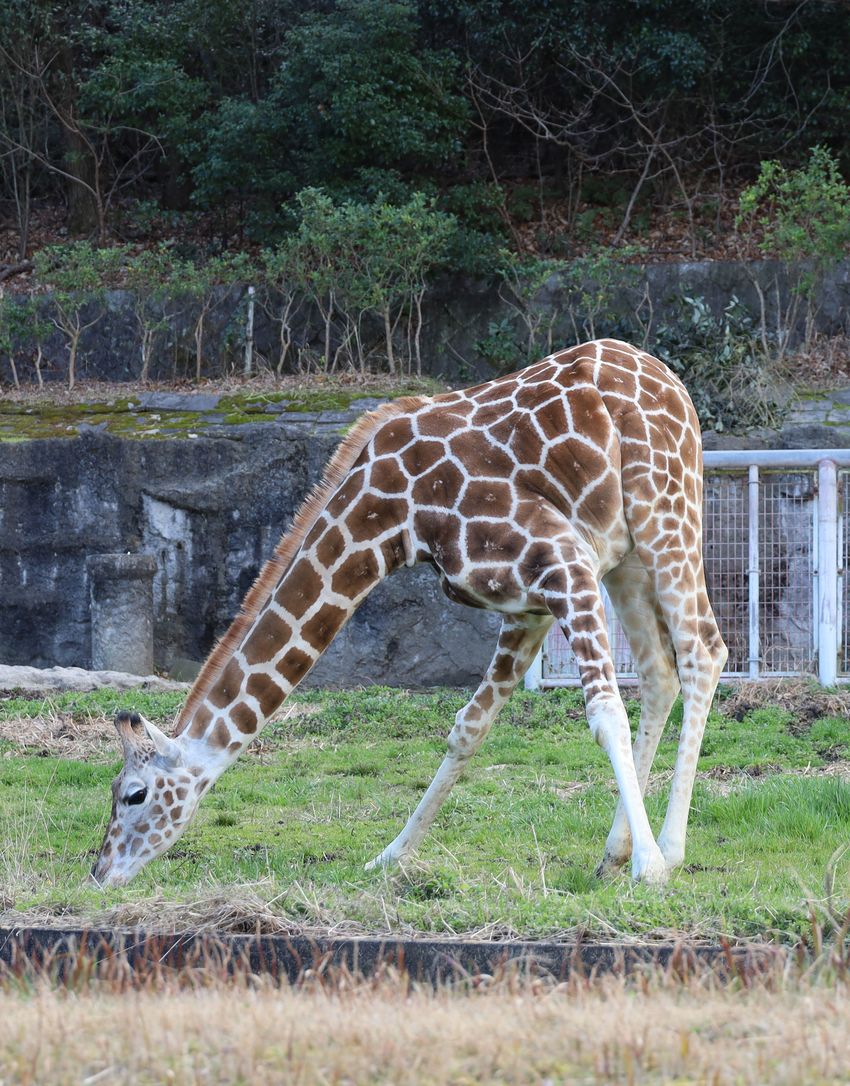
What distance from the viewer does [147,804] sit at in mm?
6227

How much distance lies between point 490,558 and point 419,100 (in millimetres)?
15768

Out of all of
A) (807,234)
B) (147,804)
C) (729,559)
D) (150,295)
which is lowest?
(147,804)

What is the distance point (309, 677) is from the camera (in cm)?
1268

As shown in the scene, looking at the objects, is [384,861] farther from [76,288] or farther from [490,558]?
[76,288]

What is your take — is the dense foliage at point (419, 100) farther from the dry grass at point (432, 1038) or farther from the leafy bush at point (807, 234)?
the dry grass at point (432, 1038)

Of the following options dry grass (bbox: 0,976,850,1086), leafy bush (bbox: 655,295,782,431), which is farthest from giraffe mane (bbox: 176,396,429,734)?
leafy bush (bbox: 655,295,782,431)

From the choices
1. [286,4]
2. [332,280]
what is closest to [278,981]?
[332,280]

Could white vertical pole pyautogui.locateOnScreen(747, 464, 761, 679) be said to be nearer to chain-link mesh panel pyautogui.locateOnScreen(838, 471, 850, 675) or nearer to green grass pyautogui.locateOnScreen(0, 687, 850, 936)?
chain-link mesh panel pyautogui.locateOnScreen(838, 471, 850, 675)

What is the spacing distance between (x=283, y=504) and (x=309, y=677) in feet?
5.90

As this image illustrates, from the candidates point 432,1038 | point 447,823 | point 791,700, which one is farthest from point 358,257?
point 432,1038

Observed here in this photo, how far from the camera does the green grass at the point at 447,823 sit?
17.3ft

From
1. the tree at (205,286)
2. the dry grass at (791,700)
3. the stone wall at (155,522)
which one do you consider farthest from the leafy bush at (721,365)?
the tree at (205,286)

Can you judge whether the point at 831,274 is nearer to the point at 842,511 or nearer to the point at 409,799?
the point at 842,511

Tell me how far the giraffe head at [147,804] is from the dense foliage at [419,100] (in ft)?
45.7
